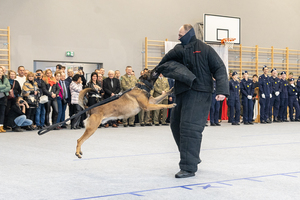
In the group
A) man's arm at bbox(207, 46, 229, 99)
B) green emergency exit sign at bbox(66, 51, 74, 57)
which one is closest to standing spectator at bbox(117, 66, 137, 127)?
green emergency exit sign at bbox(66, 51, 74, 57)

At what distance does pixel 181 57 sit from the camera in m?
4.22

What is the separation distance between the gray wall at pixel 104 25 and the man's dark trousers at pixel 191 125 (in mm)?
9598

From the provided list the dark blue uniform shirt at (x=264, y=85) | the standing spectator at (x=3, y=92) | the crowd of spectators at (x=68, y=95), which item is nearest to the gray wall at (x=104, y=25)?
the crowd of spectators at (x=68, y=95)

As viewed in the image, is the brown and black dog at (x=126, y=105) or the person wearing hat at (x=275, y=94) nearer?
the brown and black dog at (x=126, y=105)

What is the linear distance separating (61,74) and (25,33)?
10.9ft

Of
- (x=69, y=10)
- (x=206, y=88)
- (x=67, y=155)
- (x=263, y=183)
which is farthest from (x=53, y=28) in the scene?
(x=263, y=183)

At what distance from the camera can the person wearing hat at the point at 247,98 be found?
1173 centimetres

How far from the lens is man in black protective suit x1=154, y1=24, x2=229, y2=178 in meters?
4.04

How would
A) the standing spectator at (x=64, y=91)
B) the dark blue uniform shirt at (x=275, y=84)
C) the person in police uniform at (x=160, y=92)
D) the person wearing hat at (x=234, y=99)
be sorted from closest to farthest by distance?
1. the standing spectator at (x=64, y=91)
2. the person in police uniform at (x=160, y=92)
3. the person wearing hat at (x=234, y=99)
4. the dark blue uniform shirt at (x=275, y=84)

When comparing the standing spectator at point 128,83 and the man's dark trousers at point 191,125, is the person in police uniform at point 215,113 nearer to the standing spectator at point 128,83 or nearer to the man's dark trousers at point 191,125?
the standing spectator at point 128,83

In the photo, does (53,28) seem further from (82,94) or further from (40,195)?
(40,195)

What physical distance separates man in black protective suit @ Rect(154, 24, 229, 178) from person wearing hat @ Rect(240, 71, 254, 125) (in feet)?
26.2

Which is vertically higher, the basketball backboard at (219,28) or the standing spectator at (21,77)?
the basketball backboard at (219,28)

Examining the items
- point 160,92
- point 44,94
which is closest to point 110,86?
point 160,92
